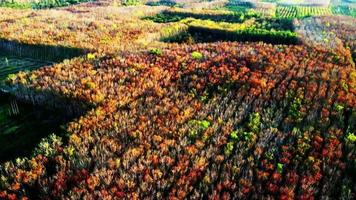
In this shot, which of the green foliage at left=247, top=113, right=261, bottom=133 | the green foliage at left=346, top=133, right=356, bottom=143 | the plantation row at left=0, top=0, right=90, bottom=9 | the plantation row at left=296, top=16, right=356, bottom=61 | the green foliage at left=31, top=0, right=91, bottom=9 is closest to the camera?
the green foliage at left=346, top=133, right=356, bottom=143

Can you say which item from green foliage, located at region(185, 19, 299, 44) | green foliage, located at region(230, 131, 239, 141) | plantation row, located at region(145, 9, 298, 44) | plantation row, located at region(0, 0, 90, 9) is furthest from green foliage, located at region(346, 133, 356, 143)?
plantation row, located at region(0, 0, 90, 9)

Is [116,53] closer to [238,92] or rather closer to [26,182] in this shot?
[238,92]

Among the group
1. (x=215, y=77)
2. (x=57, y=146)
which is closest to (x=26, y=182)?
(x=57, y=146)

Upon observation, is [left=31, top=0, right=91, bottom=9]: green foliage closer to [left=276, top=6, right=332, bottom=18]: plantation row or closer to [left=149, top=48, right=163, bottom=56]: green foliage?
[left=276, top=6, right=332, bottom=18]: plantation row

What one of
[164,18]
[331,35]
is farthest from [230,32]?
[164,18]

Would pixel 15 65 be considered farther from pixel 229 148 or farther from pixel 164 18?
pixel 164 18

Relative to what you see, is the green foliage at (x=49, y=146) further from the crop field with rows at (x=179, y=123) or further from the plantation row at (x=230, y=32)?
the plantation row at (x=230, y=32)
